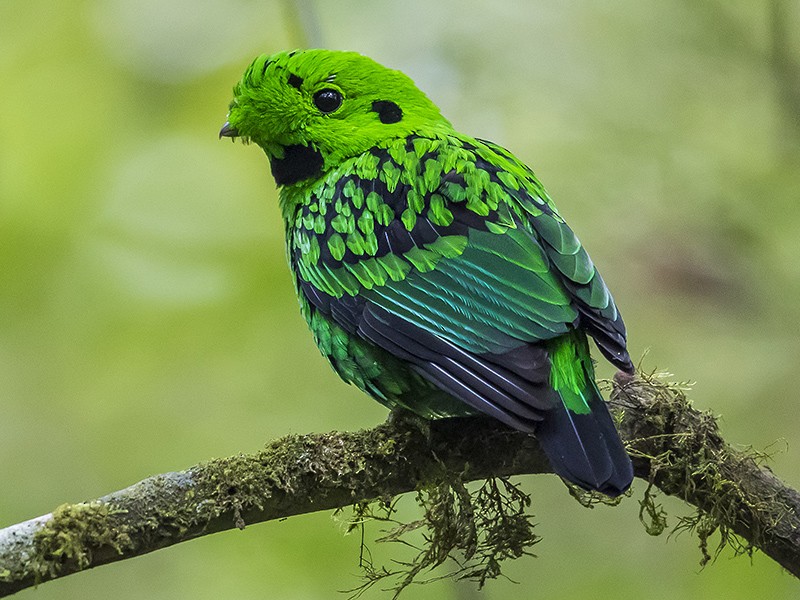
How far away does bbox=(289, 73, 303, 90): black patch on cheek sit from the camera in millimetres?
3627

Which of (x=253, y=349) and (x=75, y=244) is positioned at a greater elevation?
(x=75, y=244)

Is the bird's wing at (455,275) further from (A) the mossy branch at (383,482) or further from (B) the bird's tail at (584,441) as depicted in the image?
(A) the mossy branch at (383,482)

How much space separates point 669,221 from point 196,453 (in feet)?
9.20

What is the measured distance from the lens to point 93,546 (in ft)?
8.05

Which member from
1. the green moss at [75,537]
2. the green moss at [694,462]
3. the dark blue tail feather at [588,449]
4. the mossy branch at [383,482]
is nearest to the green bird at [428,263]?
the dark blue tail feather at [588,449]

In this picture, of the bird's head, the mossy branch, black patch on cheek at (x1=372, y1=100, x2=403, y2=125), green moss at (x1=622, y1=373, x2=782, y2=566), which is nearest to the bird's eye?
the bird's head

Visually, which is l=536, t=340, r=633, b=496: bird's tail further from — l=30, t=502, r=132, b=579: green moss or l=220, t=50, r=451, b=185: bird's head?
l=220, t=50, r=451, b=185: bird's head

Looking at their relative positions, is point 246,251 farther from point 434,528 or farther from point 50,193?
point 434,528

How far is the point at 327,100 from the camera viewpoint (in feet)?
12.0

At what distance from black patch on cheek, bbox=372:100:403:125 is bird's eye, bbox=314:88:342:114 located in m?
0.15

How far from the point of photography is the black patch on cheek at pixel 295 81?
363 centimetres

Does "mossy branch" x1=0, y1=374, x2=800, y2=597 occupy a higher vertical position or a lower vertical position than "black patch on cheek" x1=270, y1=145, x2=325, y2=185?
lower

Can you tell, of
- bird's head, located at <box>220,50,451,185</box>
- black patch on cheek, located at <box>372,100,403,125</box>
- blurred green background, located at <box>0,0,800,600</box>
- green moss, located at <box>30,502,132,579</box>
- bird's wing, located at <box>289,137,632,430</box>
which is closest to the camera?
green moss, located at <box>30,502,132,579</box>

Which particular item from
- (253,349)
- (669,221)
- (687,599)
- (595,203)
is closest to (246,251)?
(253,349)
